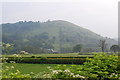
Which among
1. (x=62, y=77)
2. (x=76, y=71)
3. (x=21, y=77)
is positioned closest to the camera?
(x=21, y=77)

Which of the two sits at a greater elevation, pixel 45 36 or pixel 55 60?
pixel 45 36

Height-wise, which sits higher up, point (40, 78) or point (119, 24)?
point (119, 24)

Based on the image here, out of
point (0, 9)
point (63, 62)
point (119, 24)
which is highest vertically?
point (0, 9)

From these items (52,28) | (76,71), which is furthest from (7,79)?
(52,28)

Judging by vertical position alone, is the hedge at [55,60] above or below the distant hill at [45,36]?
below

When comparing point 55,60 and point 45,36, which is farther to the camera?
point 45,36

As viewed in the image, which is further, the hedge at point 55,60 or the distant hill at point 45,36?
the distant hill at point 45,36

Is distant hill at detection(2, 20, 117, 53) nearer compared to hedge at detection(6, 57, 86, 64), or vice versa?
hedge at detection(6, 57, 86, 64)

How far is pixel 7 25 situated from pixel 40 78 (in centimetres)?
7114

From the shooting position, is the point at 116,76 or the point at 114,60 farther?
the point at 114,60

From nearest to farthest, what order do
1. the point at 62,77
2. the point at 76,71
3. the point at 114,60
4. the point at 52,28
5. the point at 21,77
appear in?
the point at 21,77
the point at 62,77
the point at 76,71
the point at 114,60
the point at 52,28

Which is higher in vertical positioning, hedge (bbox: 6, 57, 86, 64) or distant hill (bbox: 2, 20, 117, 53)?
distant hill (bbox: 2, 20, 117, 53)

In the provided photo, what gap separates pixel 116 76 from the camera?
4.69 m

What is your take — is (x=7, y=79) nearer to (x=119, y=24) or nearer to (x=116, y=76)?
(x=116, y=76)
